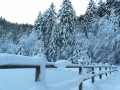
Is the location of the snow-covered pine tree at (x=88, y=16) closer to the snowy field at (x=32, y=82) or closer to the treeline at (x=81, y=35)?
the treeline at (x=81, y=35)

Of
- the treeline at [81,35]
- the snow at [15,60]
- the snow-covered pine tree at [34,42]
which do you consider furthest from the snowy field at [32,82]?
the snow-covered pine tree at [34,42]

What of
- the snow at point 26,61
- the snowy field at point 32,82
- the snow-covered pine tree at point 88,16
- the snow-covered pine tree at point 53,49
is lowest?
the snowy field at point 32,82

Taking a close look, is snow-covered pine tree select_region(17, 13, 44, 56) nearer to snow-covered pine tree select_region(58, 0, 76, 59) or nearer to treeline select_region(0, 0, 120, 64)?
treeline select_region(0, 0, 120, 64)

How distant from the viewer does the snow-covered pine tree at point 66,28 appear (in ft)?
73.1

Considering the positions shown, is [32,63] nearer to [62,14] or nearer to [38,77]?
[38,77]

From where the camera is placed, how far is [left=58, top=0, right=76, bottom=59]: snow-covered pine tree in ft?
73.1

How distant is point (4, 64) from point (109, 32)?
1613cm

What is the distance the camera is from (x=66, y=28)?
885 inches

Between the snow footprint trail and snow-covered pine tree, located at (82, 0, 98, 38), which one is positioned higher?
snow-covered pine tree, located at (82, 0, 98, 38)

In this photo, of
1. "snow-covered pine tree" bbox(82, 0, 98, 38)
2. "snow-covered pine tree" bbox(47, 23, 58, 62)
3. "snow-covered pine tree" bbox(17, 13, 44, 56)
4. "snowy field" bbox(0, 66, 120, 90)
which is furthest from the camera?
"snow-covered pine tree" bbox(82, 0, 98, 38)

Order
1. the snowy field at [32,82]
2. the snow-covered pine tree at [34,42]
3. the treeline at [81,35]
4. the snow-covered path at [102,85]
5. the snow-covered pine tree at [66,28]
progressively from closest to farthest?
1. the snow-covered path at [102,85]
2. the snowy field at [32,82]
3. the treeline at [81,35]
4. the snow-covered pine tree at [66,28]
5. the snow-covered pine tree at [34,42]

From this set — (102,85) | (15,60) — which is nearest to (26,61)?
(15,60)

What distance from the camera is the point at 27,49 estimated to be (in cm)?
A: 3422

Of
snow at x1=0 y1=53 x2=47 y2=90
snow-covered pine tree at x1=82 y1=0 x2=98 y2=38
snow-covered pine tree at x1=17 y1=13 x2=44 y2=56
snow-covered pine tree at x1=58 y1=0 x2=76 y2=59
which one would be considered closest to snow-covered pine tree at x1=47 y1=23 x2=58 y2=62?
snow-covered pine tree at x1=58 y1=0 x2=76 y2=59
